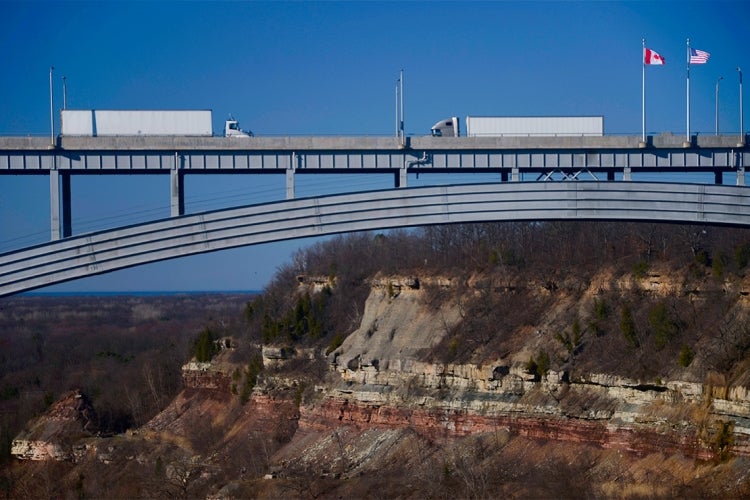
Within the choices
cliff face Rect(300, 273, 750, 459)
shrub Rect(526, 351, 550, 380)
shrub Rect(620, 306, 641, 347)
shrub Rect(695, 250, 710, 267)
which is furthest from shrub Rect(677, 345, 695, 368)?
shrub Rect(526, 351, 550, 380)

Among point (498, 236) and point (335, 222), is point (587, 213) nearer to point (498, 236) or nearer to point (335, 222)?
point (335, 222)

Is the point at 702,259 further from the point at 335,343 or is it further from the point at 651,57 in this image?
the point at 335,343

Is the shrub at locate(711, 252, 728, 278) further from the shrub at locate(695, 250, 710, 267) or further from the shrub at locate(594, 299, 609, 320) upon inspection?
the shrub at locate(594, 299, 609, 320)

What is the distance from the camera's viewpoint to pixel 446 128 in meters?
36.7

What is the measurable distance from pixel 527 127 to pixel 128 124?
12.0 m

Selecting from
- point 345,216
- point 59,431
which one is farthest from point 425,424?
point 59,431

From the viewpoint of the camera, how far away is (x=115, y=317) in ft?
506

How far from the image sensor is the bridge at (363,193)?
30.7 meters

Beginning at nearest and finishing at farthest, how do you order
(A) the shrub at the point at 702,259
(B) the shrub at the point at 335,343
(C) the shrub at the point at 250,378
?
(A) the shrub at the point at 702,259
(B) the shrub at the point at 335,343
(C) the shrub at the point at 250,378

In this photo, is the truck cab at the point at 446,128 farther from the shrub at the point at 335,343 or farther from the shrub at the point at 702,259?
the shrub at the point at 335,343

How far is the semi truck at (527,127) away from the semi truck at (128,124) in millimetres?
7098

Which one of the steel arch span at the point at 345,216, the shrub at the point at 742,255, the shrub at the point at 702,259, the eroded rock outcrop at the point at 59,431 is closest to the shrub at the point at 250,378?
the eroded rock outcrop at the point at 59,431

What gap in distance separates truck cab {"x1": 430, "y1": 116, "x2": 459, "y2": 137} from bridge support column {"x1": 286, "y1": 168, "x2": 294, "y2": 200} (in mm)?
4711

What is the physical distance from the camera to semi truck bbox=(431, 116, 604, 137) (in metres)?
36.2
